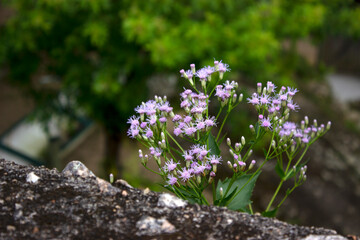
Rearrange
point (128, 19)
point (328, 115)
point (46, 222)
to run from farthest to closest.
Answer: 1. point (328, 115)
2. point (128, 19)
3. point (46, 222)

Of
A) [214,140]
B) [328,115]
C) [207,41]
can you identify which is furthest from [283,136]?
A: [328,115]

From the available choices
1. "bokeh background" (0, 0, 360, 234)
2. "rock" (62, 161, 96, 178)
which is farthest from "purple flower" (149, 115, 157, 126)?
"bokeh background" (0, 0, 360, 234)

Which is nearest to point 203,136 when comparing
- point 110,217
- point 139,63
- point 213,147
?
point 213,147

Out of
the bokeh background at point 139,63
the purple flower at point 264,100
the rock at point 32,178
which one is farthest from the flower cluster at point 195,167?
the bokeh background at point 139,63

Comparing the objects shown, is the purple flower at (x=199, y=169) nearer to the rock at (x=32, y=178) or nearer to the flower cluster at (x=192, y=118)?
the flower cluster at (x=192, y=118)

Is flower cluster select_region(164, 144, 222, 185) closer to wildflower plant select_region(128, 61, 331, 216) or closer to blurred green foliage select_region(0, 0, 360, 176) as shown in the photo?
wildflower plant select_region(128, 61, 331, 216)

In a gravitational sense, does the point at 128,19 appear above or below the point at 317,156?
below

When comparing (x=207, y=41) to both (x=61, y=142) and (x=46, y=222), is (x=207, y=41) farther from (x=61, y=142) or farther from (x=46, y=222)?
(x=61, y=142)

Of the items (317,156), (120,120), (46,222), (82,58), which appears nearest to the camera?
(46,222)
